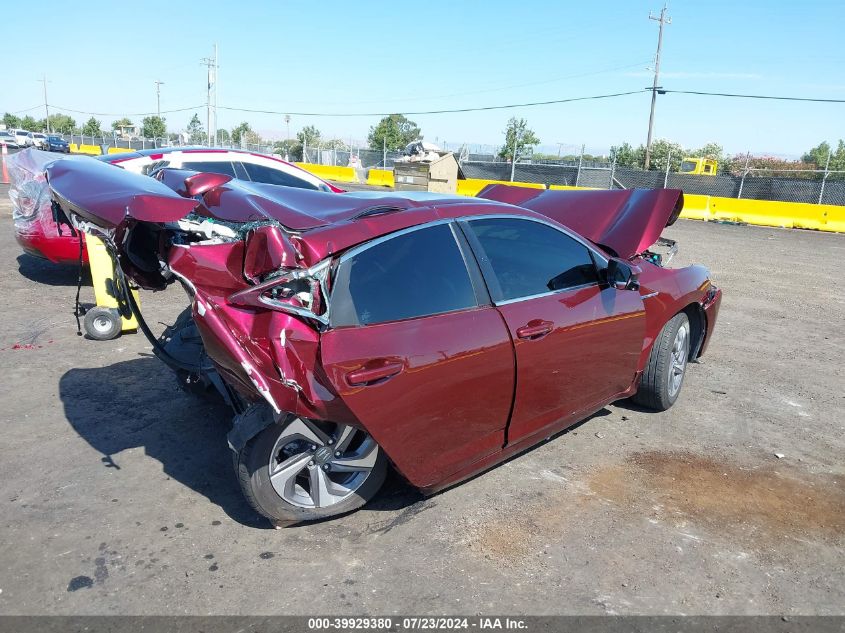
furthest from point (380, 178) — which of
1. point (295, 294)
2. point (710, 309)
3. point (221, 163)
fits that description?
point (295, 294)

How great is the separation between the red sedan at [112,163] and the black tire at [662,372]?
4836 millimetres

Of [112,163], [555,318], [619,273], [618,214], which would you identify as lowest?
[555,318]

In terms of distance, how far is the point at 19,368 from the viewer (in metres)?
5.46

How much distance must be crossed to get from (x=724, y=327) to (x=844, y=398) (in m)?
2.33

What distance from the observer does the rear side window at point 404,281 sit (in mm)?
3023

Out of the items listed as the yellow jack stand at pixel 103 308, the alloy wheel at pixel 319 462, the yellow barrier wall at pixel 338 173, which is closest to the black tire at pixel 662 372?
the alloy wheel at pixel 319 462

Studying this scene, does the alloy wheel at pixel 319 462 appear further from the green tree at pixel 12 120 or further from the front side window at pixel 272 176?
the green tree at pixel 12 120

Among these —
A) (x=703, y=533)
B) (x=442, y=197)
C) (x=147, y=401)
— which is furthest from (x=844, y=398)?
(x=147, y=401)

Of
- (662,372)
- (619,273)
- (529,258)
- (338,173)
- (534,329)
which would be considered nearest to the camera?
(534,329)

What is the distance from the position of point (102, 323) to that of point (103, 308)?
0.48 feet

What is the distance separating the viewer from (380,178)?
34.1 metres

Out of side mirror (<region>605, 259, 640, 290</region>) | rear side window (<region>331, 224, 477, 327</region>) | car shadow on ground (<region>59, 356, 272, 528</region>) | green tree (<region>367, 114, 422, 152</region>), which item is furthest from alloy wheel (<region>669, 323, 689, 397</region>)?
green tree (<region>367, 114, 422, 152</region>)

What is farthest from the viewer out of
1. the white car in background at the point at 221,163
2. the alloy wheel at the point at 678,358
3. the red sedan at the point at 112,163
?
the white car in background at the point at 221,163

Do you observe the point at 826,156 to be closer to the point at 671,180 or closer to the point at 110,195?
the point at 671,180
